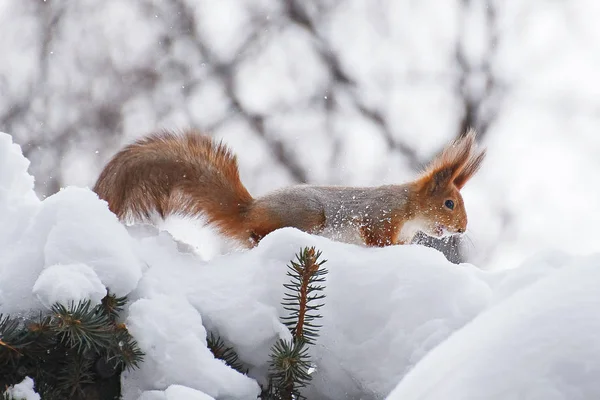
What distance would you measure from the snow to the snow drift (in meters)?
0.11

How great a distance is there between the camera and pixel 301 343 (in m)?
1.10

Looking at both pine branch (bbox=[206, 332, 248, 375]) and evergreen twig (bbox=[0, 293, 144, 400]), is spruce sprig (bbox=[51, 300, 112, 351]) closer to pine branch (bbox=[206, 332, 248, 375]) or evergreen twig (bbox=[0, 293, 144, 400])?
evergreen twig (bbox=[0, 293, 144, 400])

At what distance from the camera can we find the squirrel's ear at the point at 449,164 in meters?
2.84

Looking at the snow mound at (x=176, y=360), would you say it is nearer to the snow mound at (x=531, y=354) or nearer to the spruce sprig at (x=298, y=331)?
the spruce sprig at (x=298, y=331)

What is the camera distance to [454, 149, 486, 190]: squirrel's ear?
2887 millimetres

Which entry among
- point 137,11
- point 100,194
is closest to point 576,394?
point 100,194

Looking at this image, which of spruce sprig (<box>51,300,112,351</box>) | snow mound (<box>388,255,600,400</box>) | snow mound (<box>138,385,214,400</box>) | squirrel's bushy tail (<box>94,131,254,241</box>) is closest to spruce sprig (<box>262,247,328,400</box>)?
snow mound (<box>138,385,214,400</box>)

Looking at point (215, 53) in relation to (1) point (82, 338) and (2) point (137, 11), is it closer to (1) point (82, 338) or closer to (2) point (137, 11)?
(2) point (137, 11)

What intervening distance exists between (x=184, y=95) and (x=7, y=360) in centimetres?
613

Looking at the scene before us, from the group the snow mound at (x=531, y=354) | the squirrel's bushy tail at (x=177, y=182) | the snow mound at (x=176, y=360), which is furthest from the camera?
the squirrel's bushy tail at (x=177, y=182)

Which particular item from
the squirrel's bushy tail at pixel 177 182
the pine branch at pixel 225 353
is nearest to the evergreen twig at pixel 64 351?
the pine branch at pixel 225 353

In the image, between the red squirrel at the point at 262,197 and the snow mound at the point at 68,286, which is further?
the red squirrel at the point at 262,197

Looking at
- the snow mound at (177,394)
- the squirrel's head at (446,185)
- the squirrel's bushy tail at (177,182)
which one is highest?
the squirrel's head at (446,185)

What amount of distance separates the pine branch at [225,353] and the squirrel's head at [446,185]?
187 centimetres
